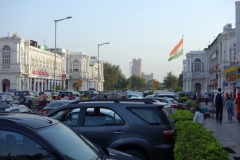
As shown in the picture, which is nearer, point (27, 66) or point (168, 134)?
point (168, 134)

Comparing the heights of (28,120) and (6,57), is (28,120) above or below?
below

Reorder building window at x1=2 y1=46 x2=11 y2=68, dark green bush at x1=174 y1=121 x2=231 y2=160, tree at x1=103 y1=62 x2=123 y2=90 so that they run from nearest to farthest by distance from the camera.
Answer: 1. dark green bush at x1=174 y1=121 x2=231 y2=160
2. building window at x1=2 y1=46 x2=11 y2=68
3. tree at x1=103 y1=62 x2=123 y2=90

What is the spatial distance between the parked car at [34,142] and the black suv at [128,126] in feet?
9.06

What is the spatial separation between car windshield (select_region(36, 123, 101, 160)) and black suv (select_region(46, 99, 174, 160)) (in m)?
2.40

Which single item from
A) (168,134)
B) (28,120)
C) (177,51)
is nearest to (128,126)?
(168,134)

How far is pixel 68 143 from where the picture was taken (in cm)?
500

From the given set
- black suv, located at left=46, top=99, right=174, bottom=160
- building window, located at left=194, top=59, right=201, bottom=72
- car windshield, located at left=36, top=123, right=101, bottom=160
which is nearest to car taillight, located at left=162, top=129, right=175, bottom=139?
black suv, located at left=46, top=99, right=174, bottom=160

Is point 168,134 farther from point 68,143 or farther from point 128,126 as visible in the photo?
point 68,143

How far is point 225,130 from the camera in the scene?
56.5 ft

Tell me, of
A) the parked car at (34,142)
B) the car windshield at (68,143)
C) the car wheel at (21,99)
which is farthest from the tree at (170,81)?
the parked car at (34,142)

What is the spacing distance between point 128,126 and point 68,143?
303 centimetres

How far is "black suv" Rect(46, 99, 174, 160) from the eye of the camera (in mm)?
7789

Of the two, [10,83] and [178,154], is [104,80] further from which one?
[178,154]

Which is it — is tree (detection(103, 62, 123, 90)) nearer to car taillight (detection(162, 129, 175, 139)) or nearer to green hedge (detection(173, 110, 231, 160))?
car taillight (detection(162, 129, 175, 139))
